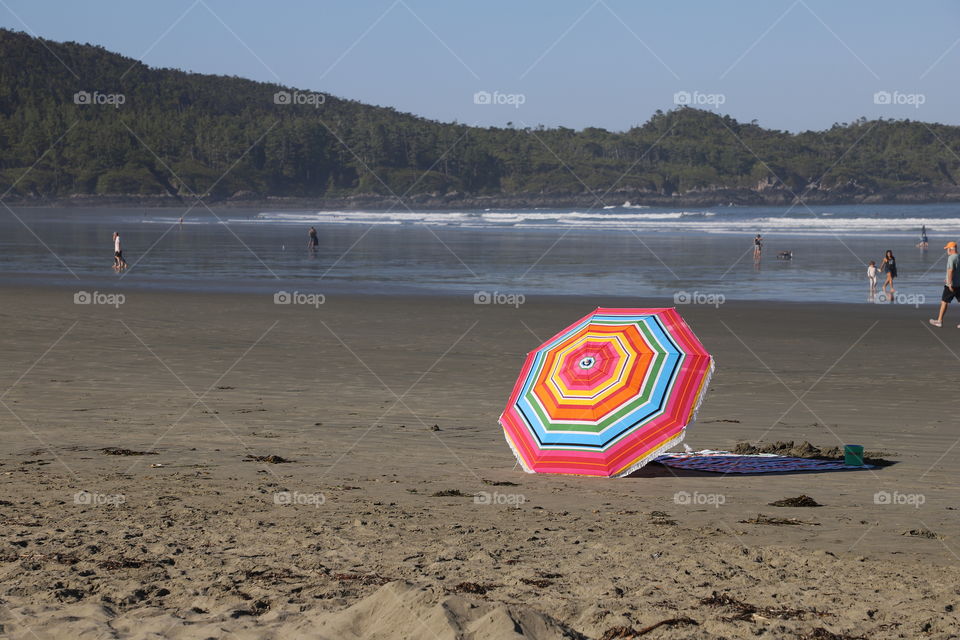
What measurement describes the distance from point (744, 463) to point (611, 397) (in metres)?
1.32

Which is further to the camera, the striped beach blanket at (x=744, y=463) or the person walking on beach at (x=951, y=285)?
the person walking on beach at (x=951, y=285)

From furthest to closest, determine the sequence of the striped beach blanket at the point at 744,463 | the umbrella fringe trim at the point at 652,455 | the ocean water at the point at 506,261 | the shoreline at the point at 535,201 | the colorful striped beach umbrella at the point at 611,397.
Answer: the shoreline at the point at 535,201 < the ocean water at the point at 506,261 < the striped beach blanket at the point at 744,463 < the colorful striped beach umbrella at the point at 611,397 < the umbrella fringe trim at the point at 652,455

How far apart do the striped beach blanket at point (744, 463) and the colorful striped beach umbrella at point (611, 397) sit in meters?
0.81

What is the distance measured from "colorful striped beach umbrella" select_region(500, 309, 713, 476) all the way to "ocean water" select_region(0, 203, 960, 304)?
613 inches

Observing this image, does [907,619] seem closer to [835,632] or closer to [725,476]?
[835,632]

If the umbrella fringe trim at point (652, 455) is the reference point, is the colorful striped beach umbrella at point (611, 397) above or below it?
above

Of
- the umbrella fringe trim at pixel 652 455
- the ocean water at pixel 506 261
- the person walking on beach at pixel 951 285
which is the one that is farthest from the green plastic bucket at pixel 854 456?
the ocean water at pixel 506 261

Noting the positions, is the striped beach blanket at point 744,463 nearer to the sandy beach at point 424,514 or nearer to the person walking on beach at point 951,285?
the sandy beach at point 424,514

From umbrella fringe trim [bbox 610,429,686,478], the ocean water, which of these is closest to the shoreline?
the ocean water

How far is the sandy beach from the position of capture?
15.0ft

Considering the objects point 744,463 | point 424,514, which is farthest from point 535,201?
point 424,514

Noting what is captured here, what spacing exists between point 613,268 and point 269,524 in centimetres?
2671

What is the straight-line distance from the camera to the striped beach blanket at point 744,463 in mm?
7777

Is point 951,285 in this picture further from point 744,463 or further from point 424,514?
point 424,514
